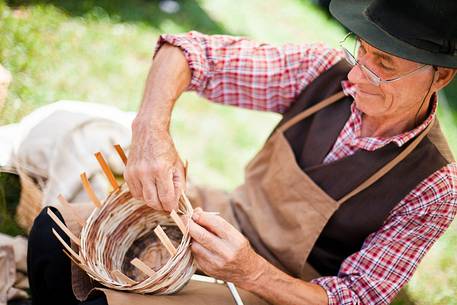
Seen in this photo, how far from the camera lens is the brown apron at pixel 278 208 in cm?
197

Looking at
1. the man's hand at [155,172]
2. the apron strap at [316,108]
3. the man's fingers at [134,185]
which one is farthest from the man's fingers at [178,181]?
the apron strap at [316,108]

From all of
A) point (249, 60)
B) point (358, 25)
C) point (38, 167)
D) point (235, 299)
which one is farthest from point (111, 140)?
point (358, 25)

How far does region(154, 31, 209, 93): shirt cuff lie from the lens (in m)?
2.10

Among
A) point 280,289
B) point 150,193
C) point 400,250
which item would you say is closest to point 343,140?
point 400,250

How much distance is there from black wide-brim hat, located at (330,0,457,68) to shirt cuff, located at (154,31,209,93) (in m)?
0.57

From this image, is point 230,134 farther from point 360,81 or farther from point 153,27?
point 360,81

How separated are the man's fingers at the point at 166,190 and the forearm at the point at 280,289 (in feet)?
1.03

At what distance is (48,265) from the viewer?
1975 millimetres

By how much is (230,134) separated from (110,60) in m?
0.81

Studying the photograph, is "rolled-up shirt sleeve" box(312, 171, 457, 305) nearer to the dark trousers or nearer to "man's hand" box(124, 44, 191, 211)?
"man's hand" box(124, 44, 191, 211)

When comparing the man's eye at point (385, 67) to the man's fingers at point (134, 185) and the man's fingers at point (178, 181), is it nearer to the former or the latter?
the man's fingers at point (178, 181)

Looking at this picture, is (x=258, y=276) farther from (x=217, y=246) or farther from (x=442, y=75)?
(x=442, y=75)

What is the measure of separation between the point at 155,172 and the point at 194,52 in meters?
0.50

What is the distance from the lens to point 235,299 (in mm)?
1871
